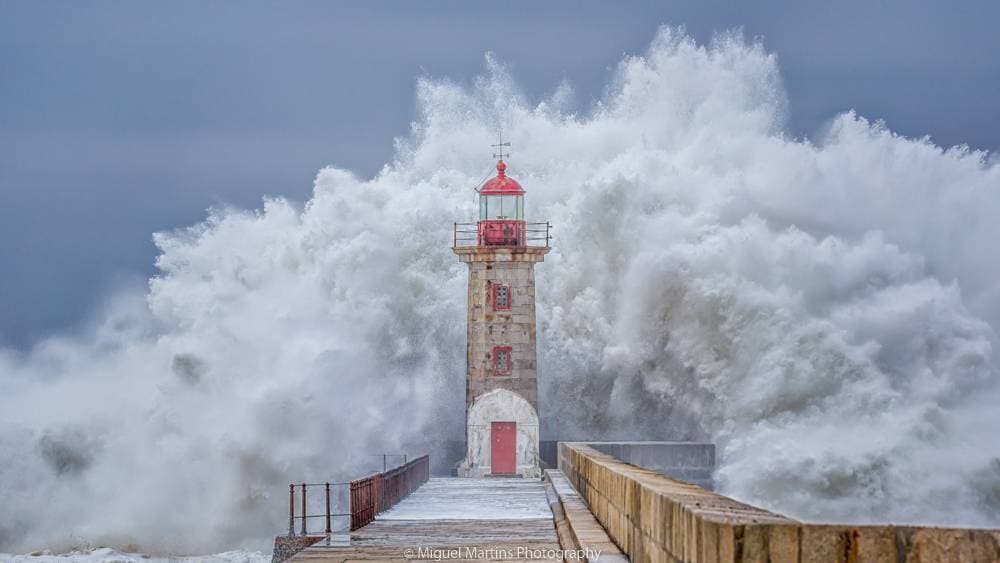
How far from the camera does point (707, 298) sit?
30.9 meters

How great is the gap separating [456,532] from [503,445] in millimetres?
11790

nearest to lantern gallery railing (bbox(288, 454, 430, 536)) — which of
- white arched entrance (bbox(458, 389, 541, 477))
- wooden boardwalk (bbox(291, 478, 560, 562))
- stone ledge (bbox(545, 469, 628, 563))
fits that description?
wooden boardwalk (bbox(291, 478, 560, 562))

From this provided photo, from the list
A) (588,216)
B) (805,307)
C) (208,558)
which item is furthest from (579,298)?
(208,558)

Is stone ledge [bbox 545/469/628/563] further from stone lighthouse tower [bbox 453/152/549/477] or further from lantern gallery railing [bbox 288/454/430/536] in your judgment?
stone lighthouse tower [bbox 453/152/549/477]

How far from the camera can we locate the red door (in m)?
25.8

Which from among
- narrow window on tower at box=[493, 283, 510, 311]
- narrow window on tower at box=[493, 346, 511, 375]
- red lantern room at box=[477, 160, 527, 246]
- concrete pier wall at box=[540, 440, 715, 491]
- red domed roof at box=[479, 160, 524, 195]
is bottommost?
concrete pier wall at box=[540, 440, 715, 491]

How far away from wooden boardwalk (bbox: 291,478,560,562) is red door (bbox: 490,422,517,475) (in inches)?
187

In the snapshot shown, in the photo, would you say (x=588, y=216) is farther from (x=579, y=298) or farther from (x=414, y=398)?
(x=414, y=398)

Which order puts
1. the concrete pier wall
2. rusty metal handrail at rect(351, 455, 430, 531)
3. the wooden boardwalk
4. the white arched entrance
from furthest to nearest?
the white arched entrance < the concrete pier wall < rusty metal handrail at rect(351, 455, 430, 531) < the wooden boardwalk

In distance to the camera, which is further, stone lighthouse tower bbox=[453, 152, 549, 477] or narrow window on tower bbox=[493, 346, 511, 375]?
narrow window on tower bbox=[493, 346, 511, 375]

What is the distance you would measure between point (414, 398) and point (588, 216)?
238 inches

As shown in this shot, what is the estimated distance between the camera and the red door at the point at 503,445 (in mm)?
25766

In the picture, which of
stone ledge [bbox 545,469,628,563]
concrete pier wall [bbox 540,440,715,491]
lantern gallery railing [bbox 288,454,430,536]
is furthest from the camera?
concrete pier wall [bbox 540,440,715,491]

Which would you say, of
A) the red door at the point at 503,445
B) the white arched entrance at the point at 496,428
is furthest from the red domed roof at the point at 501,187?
the red door at the point at 503,445
